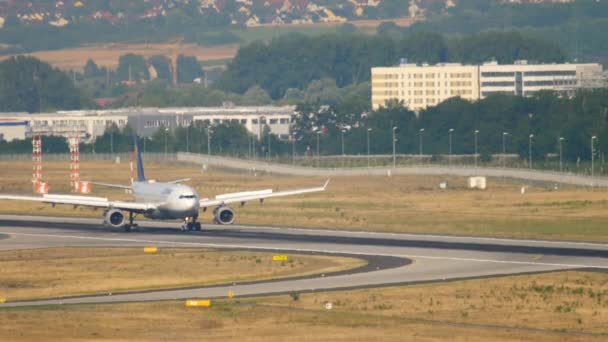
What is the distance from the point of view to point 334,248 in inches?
4158

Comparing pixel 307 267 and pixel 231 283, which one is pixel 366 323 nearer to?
pixel 231 283

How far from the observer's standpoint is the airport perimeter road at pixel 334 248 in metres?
85.2

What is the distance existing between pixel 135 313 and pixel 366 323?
1062 centimetres

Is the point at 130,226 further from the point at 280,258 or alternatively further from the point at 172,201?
the point at 280,258

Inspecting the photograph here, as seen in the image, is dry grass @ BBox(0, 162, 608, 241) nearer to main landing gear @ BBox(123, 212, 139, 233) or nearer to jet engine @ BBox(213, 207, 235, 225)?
jet engine @ BBox(213, 207, 235, 225)

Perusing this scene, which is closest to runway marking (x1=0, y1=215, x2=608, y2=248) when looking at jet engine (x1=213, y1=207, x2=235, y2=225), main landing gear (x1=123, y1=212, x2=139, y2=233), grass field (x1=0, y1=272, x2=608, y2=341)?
jet engine (x1=213, y1=207, x2=235, y2=225)

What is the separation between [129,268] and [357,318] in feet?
78.2

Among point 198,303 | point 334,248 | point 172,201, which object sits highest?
point 172,201

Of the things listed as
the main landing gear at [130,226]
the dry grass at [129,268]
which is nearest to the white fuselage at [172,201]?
the main landing gear at [130,226]

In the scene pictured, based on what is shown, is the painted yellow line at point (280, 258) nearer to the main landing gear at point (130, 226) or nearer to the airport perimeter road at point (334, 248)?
the airport perimeter road at point (334, 248)

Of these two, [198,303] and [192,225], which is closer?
[198,303]

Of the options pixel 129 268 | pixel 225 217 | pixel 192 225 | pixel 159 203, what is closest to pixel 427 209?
pixel 225 217

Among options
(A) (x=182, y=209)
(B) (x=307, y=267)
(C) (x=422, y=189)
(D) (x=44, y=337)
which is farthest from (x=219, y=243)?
(C) (x=422, y=189)

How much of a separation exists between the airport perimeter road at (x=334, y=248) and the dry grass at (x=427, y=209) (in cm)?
707
